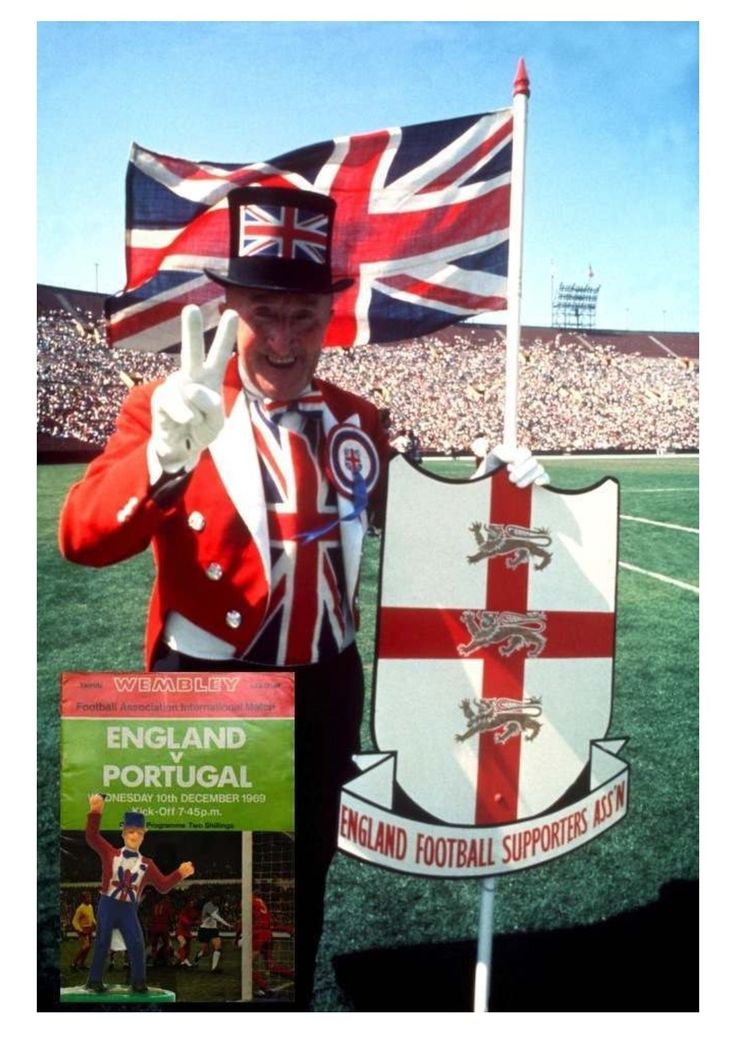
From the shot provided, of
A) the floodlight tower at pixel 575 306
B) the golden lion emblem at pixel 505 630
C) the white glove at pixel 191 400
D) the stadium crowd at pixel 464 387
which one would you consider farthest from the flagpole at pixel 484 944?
the floodlight tower at pixel 575 306

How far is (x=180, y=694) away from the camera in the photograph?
2.33 m

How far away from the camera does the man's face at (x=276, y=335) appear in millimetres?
2188

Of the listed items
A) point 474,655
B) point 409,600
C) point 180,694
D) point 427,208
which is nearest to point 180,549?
point 180,694

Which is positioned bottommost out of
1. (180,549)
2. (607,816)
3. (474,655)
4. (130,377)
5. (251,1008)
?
(251,1008)

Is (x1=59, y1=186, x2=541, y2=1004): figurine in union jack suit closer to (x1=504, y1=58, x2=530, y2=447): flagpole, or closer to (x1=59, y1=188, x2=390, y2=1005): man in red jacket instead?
(x1=59, y1=188, x2=390, y2=1005): man in red jacket

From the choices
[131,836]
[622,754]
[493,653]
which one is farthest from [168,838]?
[622,754]

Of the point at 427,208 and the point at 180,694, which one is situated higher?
the point at 427,208

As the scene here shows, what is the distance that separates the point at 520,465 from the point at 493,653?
0.50 meters

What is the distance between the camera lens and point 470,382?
2461 mm

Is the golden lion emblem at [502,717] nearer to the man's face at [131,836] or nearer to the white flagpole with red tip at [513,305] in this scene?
the white flagpole with red tip at [513,305]

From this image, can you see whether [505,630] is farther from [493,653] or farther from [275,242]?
[275,242]

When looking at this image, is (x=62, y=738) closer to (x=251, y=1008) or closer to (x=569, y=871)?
(x=251, y=1008)

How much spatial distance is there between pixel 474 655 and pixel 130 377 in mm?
1139

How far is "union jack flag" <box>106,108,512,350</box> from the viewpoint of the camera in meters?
2.22
